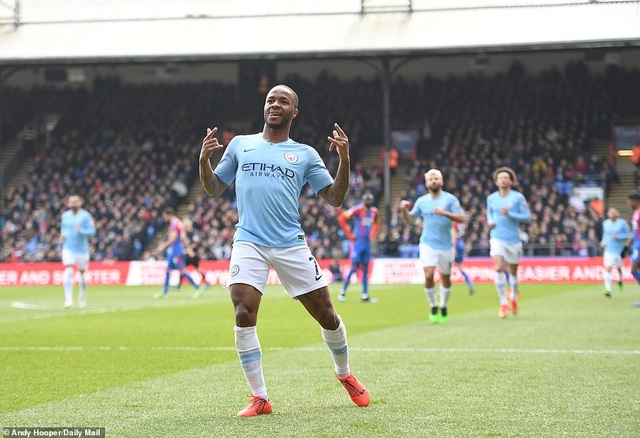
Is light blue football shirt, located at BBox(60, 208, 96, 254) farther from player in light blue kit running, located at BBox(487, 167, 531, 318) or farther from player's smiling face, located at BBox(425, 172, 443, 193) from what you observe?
player in light blue kit running, located at BBox(487, 167, 531, 318)

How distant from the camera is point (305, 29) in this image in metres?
41.1

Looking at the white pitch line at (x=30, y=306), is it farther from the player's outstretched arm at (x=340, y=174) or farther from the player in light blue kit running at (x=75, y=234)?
the player's outstretched arm at (x=340, y=174)

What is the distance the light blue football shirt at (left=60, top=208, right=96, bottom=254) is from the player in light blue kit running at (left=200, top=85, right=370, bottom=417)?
1348cm

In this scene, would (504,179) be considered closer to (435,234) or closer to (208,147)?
(435,234)

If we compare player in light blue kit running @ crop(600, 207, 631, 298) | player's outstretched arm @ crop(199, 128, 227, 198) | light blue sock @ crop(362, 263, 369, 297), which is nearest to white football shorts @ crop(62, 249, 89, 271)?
light blue sock @ crop(362, 263, 369, 297)

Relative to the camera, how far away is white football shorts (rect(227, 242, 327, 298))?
7.45 metres

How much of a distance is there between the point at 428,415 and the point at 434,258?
908cm

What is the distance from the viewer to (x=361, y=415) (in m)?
7.05

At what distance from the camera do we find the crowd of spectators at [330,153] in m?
37.9

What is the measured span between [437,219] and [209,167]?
9016 mm

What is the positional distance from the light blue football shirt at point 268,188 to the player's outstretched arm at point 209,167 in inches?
3.6

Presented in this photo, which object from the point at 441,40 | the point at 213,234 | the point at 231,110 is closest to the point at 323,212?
the point at 213,234

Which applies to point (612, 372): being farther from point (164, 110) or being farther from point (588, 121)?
point (164, 110)

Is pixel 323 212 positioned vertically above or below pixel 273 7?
below
